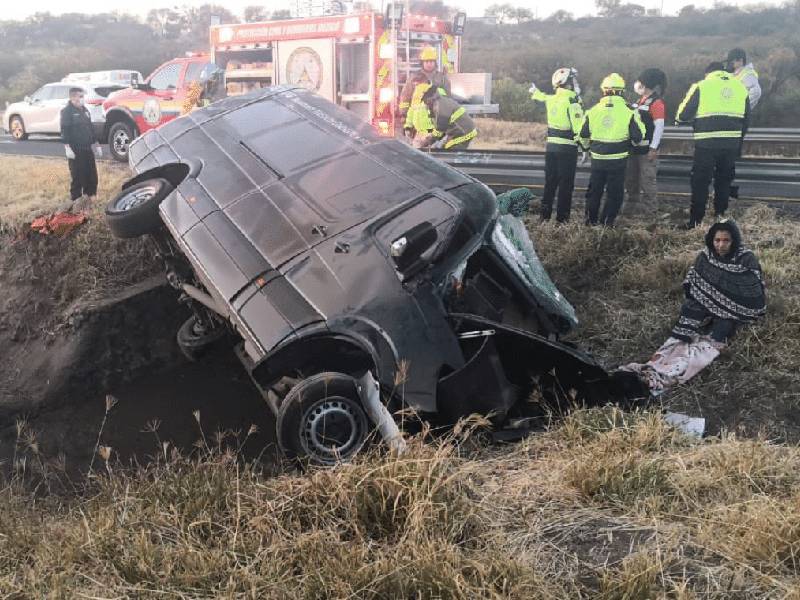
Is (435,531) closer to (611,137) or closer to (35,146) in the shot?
(611,137)

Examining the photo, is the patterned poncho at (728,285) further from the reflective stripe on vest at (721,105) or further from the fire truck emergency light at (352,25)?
the fire truck emergency light at (352,25)

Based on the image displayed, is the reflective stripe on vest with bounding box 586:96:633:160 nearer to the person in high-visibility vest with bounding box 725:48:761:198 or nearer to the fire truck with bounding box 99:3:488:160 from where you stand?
the person in high-visibility vest with bounding box 725:48:761:198

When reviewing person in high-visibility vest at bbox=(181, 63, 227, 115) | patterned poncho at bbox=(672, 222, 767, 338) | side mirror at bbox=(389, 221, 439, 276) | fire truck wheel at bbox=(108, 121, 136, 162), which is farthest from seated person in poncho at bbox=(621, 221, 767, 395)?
fire truck wheel at bbox=(108, 121, 136, 162)

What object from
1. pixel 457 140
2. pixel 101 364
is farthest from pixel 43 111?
pixel 101 364

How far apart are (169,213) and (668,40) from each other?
3785 centimetres

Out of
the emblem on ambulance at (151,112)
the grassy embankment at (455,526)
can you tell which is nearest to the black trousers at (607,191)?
the grassy embankment at (455,526)

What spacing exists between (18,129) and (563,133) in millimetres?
13785

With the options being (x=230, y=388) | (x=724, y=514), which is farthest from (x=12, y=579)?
(x=230, y=388)

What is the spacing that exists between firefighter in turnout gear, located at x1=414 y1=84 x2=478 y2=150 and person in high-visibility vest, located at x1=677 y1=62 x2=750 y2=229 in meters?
3.26

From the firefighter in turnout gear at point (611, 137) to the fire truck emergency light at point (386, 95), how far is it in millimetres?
5108

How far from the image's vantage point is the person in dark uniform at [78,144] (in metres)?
8.80

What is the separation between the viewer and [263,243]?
13.9 ft

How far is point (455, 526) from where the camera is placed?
271cm

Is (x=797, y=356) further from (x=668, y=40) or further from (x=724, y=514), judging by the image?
(x=668, y=40)
